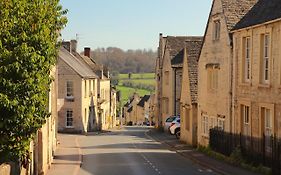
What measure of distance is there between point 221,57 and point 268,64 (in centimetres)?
687

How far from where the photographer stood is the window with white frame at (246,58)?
88.9ft

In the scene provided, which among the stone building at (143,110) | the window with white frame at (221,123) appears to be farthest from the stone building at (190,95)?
the stone building at (143,110)

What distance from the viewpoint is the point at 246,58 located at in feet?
90.7

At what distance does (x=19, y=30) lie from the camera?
1540 cm

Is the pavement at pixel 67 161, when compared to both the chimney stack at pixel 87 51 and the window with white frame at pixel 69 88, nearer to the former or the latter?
the window with white frame at pixel 69 88

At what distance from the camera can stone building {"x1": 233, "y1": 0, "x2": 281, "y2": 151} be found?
919 inches

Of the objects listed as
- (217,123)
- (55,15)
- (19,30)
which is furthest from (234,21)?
(19,30)

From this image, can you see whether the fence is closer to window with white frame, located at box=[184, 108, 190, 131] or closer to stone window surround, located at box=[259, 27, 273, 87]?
stone window surround, located at box=[259, 27, 273, 87]

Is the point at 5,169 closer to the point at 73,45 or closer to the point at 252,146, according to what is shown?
the point at 252,146

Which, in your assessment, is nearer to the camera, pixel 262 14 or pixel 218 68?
pixel 262 14

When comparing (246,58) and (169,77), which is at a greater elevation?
(246,58)

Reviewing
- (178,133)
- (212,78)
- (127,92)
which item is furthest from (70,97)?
(127,92)

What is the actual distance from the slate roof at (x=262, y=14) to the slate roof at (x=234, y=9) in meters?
1.06

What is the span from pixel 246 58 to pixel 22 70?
51.0ft
